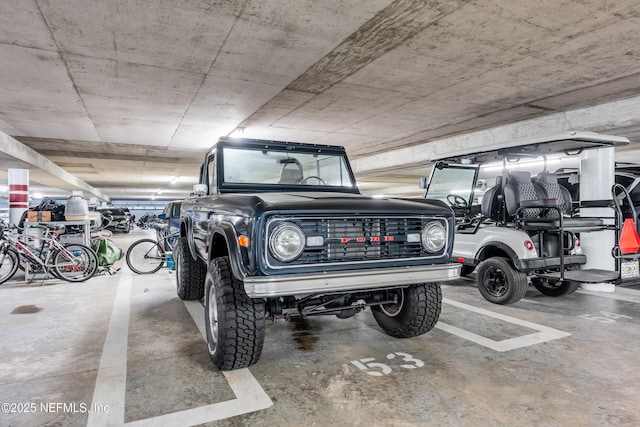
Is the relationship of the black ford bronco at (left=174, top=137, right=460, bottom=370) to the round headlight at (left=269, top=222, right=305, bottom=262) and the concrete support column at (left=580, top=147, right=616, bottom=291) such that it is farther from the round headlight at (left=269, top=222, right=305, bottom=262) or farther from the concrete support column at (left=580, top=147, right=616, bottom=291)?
the concrete support column at (left=580, top=147, right=616, bottom=291)

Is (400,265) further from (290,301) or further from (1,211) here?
(1,211)

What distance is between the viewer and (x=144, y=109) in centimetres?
700

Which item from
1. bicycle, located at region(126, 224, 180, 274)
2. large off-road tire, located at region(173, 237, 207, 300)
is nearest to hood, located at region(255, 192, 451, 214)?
large off-road tire, located at region(173, 237, 207, 300)

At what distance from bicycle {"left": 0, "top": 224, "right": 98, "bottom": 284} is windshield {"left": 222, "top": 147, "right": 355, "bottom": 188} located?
4.70 meters

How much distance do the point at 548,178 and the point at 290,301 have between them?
430 centimetres

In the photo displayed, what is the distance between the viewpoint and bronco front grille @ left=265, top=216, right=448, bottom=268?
265 cm

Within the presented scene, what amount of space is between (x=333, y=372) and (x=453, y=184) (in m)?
4.50

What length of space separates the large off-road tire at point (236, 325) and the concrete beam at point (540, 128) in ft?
12.7

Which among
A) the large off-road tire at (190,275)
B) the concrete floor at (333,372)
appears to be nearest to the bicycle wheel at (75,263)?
the concrete floor at (333,372)

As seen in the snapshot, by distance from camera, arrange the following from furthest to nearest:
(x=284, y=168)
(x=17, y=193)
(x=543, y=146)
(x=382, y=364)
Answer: (x=17, y=193) → (x=543, y=146) → (x=284, y=168) → (x=382, y=364)

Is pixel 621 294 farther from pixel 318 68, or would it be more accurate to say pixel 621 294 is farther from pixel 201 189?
pixel 201 189

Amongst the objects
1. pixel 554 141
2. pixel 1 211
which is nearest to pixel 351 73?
pixel 554 141

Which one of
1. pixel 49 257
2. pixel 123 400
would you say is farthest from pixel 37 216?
pixel 123 400

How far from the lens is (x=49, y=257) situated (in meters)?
6.73
